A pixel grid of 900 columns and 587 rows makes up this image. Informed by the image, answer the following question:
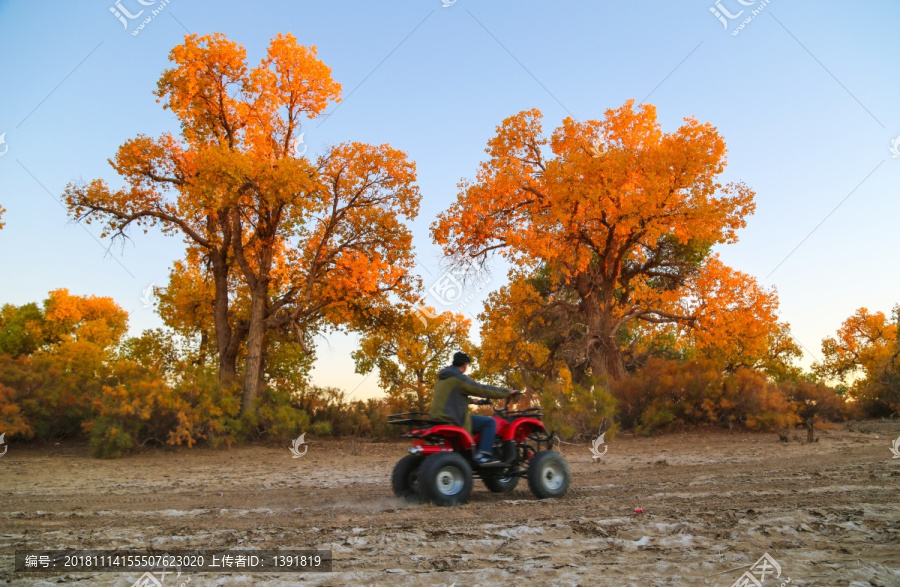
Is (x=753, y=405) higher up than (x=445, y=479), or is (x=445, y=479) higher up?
(x=753, y=405)

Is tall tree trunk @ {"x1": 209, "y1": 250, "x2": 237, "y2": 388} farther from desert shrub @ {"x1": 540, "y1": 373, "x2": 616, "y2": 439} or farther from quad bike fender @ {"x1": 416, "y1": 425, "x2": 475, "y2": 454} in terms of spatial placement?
quad bike fender @ {"x1": 416, "y1": 425, "x2": 475, "y2": 454}

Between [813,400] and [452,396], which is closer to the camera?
[452,396]

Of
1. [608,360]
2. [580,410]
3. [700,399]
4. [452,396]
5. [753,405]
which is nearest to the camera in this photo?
[452,396]

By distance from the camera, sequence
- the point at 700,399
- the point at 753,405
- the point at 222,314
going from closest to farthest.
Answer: the point at 753,405
the point at 700,399
the point at 222,314

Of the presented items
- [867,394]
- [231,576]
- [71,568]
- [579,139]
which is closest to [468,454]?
[231,576]

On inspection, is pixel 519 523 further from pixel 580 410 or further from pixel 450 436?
pixel 580 410

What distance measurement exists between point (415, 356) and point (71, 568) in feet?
82.1

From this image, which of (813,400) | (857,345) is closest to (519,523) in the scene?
(813,400)

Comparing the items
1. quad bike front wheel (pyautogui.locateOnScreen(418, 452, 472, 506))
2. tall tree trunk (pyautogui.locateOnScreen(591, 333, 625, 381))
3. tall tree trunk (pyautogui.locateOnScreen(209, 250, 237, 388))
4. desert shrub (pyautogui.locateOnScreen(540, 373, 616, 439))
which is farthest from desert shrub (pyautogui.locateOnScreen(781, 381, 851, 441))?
tall tree trunk (pyautogui.locateOnScreen(209, 250, 237, 388))

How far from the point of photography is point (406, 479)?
7.65 m

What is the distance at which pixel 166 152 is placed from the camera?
2011 cm

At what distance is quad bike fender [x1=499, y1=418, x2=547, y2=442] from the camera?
25.6 feet

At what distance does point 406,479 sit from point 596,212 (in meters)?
13.1

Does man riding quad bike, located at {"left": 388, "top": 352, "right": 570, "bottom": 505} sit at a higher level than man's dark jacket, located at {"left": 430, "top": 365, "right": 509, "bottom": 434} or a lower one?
lower
